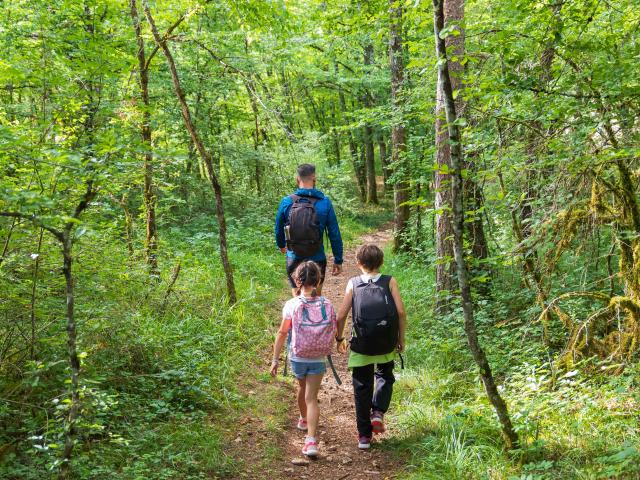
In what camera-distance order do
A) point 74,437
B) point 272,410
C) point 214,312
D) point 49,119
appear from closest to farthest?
point 74,437
point 49,119
point 272,410
point 214,312

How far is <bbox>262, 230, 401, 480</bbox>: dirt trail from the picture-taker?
443cm

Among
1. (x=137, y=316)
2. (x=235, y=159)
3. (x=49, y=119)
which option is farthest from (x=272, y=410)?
(x=235, y=159)

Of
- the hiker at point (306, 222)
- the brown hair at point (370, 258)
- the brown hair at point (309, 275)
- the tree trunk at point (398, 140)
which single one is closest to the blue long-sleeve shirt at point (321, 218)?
the hiker at point (306, 222)

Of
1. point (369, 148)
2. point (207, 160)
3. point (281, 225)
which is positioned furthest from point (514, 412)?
point (369, 148)

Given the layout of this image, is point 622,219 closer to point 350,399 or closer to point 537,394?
point 537,394

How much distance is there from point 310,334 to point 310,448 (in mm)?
1102

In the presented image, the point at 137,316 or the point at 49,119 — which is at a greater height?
the point at 49,119

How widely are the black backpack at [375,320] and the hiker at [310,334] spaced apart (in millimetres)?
244

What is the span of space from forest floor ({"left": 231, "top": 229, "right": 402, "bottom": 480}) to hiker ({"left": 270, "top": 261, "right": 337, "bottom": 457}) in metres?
0.23

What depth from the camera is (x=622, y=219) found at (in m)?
5.16

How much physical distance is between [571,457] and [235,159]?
13.9m

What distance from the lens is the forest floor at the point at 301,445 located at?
4.44 meters

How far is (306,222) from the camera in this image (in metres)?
5.93

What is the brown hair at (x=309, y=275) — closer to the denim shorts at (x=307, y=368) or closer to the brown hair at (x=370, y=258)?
the brown hair at (x=370, y=258)
